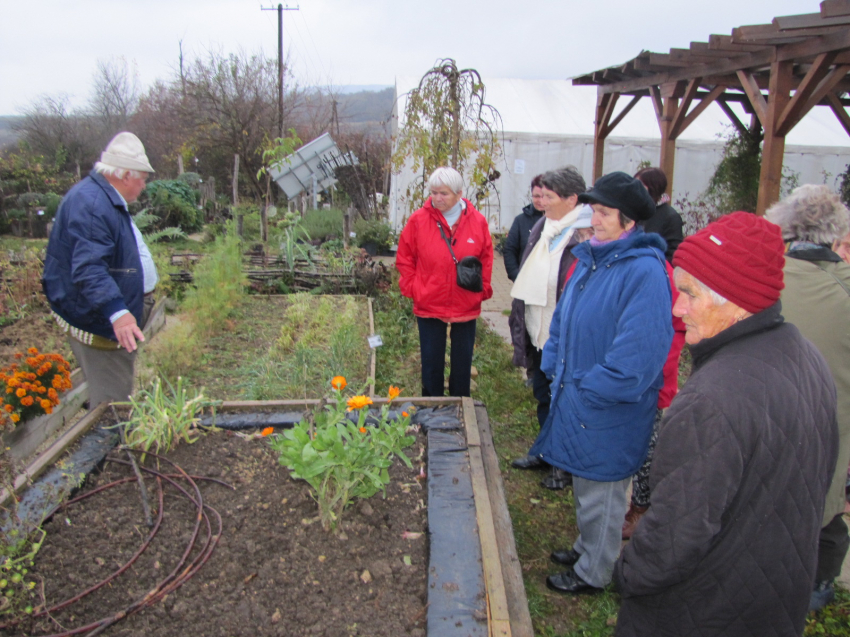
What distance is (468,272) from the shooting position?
3.46 meters

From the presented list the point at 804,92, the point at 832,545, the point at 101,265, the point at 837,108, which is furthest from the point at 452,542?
the point at 837,108

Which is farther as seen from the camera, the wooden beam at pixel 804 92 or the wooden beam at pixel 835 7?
the wooden beam at pixel 804 92

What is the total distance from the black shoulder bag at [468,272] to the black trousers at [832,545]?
2.03 metres

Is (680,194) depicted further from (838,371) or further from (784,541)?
(784,541)

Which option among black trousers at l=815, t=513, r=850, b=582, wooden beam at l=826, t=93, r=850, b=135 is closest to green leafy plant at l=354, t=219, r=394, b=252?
wooden beam at l=826, t=93, r=850, b=135

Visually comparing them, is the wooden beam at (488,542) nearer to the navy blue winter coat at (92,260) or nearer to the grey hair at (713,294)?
the grey hair at (713,294)

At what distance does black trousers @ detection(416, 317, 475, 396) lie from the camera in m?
3.68

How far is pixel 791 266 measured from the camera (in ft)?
6.86

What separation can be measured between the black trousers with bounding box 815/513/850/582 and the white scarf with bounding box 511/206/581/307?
60.8 inches

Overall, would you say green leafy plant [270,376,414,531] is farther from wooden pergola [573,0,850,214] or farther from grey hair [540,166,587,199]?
wooden pergola [573,0,850,214]

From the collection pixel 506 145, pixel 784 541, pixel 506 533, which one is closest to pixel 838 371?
pixel 784 541

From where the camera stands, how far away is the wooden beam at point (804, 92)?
17.9 ft

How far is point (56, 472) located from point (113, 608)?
890mm

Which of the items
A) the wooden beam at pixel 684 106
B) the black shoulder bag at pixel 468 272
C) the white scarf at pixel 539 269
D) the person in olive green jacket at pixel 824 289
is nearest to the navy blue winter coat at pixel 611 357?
the person in olive green jacket at pixel 824 289
